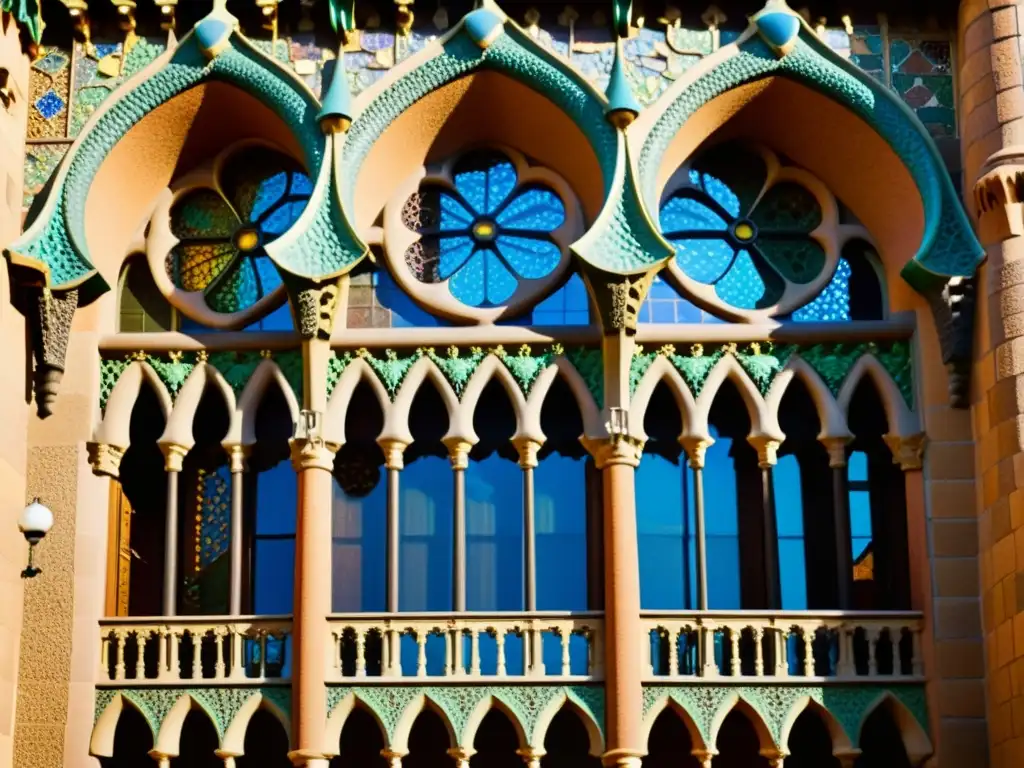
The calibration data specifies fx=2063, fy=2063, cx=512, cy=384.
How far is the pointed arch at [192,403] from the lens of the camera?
792 inches

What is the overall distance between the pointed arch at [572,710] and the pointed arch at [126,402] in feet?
15.4

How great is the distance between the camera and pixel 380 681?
19234mm

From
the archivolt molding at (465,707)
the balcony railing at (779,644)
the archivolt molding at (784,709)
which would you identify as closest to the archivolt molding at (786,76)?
the balcony railing at (779,644)

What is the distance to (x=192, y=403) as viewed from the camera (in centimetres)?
2025

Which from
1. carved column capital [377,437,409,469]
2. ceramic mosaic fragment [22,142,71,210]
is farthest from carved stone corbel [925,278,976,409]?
ceramic mosaic fragment [22,142,71,210]

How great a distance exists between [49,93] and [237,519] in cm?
484

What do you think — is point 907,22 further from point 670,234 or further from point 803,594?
point 803,594

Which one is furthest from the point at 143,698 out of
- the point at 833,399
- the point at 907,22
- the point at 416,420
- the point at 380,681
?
the point at 907,22

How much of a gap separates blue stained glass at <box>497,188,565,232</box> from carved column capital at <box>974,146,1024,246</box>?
14.0 feet

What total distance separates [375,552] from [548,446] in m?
2.02

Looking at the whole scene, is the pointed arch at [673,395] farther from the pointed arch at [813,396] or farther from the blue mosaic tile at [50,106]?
the blue mosaic tile at [50,106]

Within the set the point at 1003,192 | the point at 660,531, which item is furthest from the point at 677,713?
the point at 1003,192

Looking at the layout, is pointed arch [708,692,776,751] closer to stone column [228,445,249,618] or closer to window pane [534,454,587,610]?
window pane [534,454,587,610]

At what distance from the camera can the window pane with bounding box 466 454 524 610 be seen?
20188 mm
